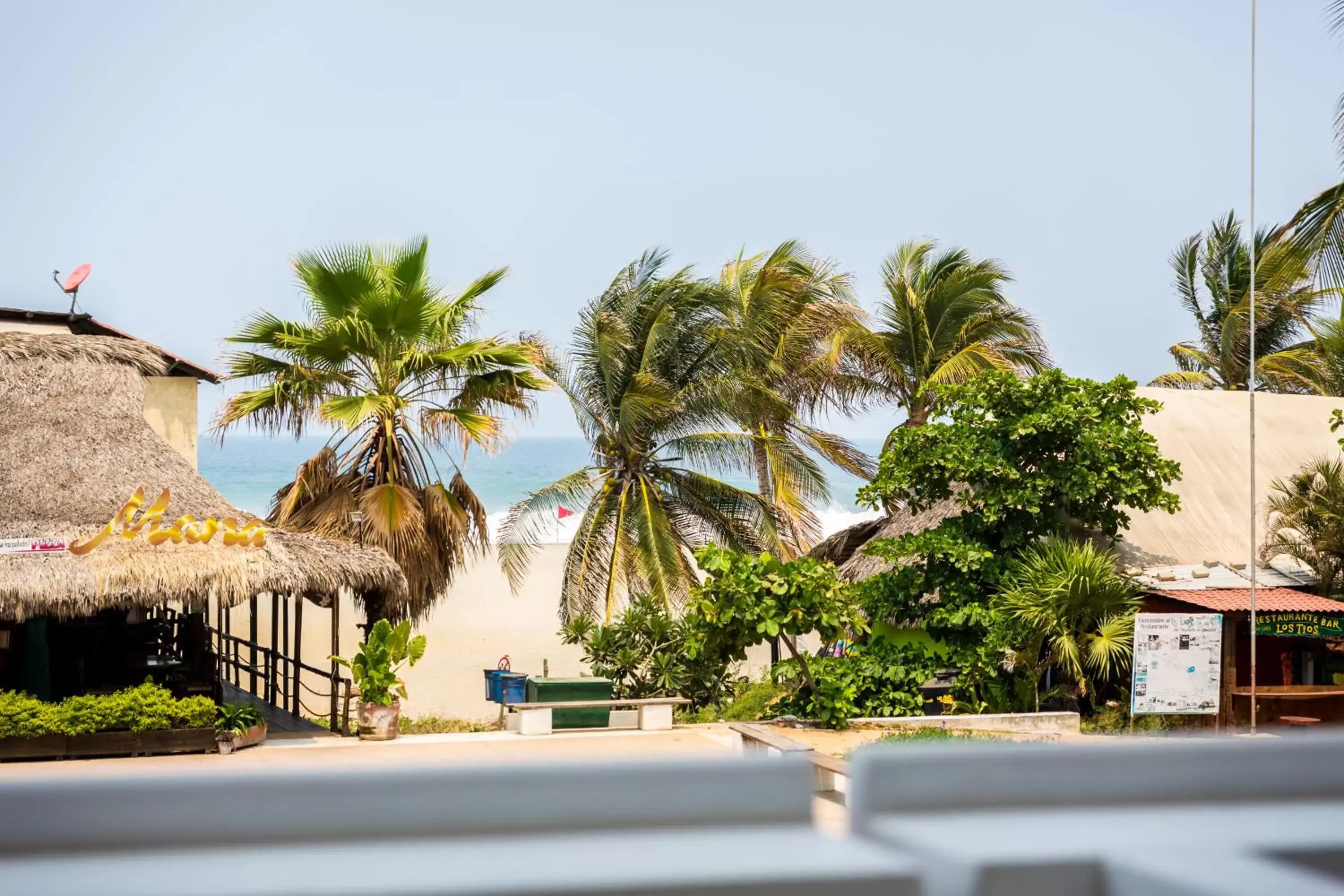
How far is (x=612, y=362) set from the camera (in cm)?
1977

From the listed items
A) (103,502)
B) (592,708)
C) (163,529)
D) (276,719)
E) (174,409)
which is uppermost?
(174,409)

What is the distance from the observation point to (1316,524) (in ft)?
50.3

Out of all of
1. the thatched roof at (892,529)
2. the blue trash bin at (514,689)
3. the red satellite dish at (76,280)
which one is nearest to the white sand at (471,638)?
the blue trash bin at (514,689)

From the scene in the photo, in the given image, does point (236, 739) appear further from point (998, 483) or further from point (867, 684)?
point (998, 483)

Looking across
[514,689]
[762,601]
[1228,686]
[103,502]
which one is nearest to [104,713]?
[103,502]

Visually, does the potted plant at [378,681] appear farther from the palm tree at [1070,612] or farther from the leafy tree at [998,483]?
the palm tree at [1070,612]

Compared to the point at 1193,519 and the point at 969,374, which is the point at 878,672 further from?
the point at 969,374

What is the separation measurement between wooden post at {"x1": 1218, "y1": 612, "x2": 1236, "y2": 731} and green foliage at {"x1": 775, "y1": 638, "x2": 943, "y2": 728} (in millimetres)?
2934

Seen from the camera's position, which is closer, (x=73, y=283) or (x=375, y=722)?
(x=375, y=722)

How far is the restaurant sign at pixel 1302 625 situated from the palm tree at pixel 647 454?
7.30 meters

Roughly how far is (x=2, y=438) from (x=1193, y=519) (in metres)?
14.0

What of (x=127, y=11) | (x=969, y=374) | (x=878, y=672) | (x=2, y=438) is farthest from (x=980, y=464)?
(x=127, y=11)

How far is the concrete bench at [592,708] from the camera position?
48.4ft

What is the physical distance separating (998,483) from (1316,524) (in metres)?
3.64
